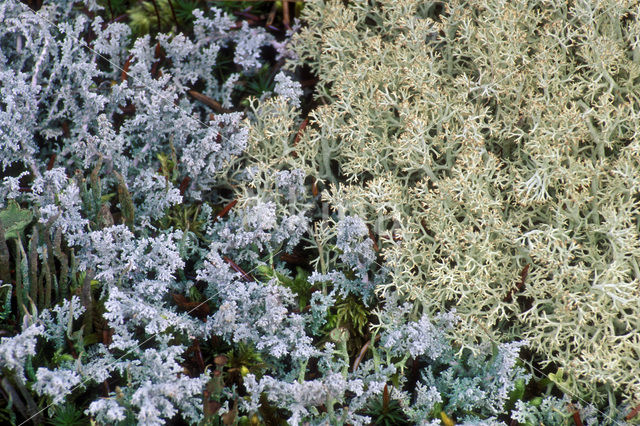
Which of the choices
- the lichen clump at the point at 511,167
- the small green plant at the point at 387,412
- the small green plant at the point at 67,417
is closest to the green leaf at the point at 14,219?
the small green plant at the point at 67,417

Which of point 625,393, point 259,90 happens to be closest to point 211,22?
point 259,90

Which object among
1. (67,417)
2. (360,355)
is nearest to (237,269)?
(360,355)

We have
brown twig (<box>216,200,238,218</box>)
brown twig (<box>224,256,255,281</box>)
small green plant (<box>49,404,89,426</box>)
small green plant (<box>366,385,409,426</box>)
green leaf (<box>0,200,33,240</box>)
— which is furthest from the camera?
brown twig (<box>216,200,238,218</box>)

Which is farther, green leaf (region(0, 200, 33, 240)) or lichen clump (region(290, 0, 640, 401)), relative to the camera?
green leaf (region(0, 200, 33, 240))

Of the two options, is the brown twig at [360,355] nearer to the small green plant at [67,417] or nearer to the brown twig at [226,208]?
the brown twig at [226,208]

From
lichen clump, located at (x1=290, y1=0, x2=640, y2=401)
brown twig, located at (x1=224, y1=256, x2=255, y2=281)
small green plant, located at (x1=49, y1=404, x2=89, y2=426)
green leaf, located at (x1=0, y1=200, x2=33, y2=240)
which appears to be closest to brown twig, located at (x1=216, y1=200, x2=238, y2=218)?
brown twig, located at (x1=224, y1=256, x2=255, y2=281)

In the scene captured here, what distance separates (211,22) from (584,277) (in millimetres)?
2158

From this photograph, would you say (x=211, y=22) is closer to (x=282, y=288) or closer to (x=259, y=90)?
(x=259, y=90)

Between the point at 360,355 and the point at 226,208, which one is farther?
the point at 226,208

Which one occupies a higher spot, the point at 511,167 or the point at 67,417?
the point at 511,167

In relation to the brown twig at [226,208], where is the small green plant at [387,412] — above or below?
below

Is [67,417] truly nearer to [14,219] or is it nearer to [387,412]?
[14,219]

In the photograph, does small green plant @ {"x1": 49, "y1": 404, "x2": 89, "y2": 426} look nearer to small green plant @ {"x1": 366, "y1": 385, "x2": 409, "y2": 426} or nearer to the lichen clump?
small green plant @ {"x1": 366, "y1": 385, "x2": 409, "y2": 426}

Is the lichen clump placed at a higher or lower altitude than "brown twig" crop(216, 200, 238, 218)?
higher
